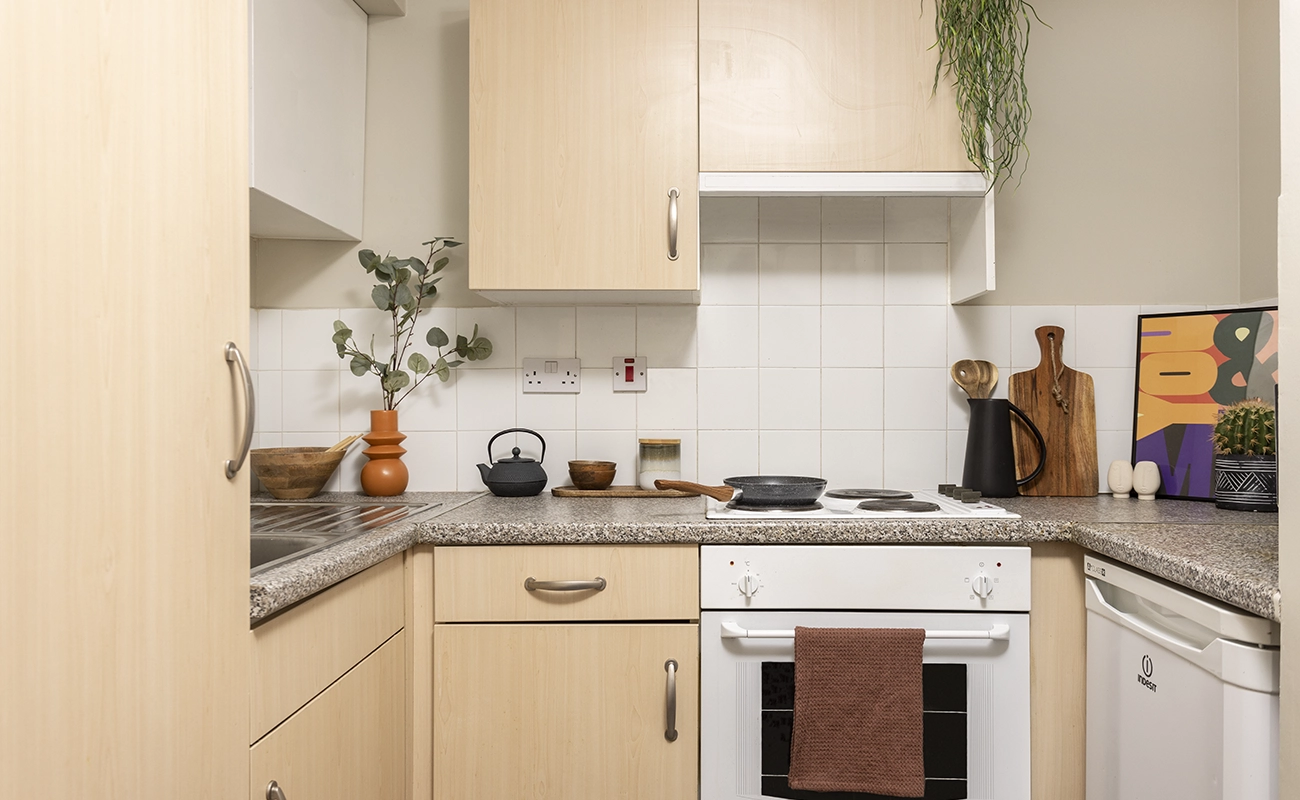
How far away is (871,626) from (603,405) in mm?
941

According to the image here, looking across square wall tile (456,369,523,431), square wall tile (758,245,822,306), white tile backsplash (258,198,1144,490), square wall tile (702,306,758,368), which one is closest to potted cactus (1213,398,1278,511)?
white tile backsplash (258,198,1144,490)

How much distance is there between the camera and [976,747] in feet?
5.17

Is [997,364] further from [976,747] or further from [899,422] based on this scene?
[976,747]

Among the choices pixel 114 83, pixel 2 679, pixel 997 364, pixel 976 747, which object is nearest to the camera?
pixel 2 679

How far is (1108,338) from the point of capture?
217cm

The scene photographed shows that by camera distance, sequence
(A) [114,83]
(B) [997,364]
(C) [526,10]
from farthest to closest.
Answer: (B) [997,364] < (C) [526,10] < (A) [114,83]

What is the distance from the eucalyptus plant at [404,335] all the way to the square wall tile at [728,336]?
1.81 feet

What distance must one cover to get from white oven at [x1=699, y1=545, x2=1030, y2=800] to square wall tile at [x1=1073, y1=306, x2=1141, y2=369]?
0.84 meters

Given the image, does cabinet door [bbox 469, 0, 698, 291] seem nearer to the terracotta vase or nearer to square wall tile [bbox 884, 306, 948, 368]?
the terracotta vase

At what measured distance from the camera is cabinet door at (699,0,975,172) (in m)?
1.85

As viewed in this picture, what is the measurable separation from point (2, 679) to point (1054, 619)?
1639 mm

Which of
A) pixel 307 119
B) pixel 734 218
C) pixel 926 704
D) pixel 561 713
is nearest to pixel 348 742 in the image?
pixel 561 713

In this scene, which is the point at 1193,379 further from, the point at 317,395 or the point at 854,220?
the point at 317,395

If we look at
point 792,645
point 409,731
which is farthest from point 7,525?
point 792,645
